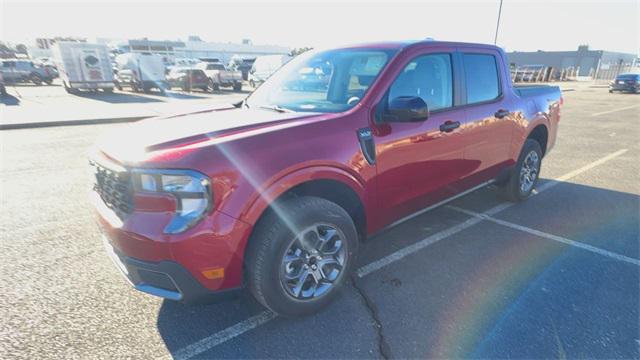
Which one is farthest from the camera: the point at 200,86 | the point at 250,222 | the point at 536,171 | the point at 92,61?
the point at 200,86

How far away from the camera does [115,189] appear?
2.27 metres

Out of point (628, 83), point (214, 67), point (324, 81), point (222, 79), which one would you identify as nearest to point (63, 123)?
point (324, 81)

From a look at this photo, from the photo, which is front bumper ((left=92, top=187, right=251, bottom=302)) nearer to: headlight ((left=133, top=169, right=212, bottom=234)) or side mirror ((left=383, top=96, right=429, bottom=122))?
headlight ((left=133, top=169, right=212, bottom=234))

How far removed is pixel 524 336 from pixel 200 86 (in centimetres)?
2383

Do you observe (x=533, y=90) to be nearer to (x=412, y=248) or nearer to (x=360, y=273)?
(x=412, y=248)

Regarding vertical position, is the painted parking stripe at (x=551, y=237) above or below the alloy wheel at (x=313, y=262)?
below

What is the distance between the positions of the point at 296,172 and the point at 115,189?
3.61 ft

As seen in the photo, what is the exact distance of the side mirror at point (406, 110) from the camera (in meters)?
2.61

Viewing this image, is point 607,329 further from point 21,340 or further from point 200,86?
point 200,86

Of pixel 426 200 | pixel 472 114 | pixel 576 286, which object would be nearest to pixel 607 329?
pixel 576 286

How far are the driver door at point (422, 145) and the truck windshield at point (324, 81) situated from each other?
25cm

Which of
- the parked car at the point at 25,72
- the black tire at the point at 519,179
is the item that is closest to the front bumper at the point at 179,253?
the black tire at the point at 519,179

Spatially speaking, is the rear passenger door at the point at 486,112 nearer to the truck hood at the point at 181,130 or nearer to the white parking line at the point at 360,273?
the white parking line at the point at 360,273

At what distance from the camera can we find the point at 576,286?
2971mm
